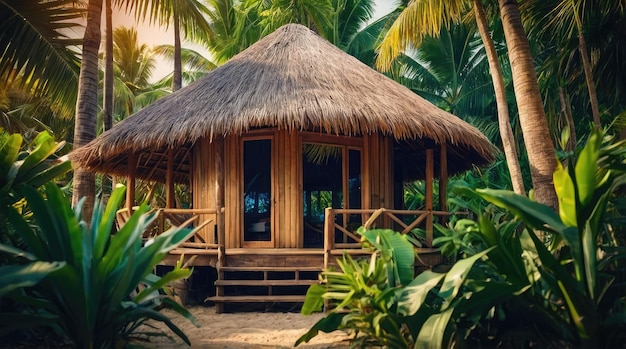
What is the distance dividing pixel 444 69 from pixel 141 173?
1414cm

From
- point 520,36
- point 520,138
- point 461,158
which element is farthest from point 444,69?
point 520,36

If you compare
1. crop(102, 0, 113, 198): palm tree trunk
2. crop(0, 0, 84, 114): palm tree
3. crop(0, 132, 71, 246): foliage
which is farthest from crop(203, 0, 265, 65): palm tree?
crop(0, 132, 71, 246): foliage

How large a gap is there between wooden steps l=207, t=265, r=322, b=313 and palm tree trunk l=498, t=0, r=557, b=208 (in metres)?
3.15

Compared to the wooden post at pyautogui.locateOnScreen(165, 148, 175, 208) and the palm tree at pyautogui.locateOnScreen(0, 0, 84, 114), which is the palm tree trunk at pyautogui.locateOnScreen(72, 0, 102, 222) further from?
the wooden post at pyautogui.locateOnScreen(165, 148, 175, 208)

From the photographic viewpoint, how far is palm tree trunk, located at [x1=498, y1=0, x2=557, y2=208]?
5582 millimetres

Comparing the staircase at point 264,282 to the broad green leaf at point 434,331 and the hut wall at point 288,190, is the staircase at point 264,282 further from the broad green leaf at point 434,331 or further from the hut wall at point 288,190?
the broad green leaf at point 434,331

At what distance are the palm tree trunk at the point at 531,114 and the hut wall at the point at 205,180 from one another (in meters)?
4.78

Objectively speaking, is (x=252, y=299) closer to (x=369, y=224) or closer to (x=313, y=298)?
(x=369, y=224)

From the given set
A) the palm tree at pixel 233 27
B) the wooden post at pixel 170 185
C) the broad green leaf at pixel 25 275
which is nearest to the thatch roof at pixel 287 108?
the wooden post at pixel 170 185

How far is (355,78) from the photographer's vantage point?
862 centimetres

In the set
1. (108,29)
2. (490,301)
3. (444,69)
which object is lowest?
(490,301)

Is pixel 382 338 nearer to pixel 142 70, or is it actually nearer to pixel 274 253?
pixel 274 253

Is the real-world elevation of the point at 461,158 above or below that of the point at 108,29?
below

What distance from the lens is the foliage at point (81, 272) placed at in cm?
308
